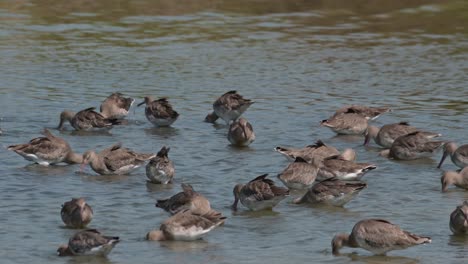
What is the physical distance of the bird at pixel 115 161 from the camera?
23.5 metres

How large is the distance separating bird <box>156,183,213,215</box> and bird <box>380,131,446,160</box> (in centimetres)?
660

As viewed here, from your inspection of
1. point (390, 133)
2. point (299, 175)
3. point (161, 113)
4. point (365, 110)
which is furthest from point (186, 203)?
point (365, 110)

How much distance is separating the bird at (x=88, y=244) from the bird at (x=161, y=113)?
35.7 ft

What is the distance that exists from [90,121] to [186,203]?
8615 mm

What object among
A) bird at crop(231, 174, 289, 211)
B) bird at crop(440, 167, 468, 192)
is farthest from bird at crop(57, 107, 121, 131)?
bird at crop(440, 167, 468, 192)

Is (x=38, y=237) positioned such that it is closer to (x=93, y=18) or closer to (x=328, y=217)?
(x=328, y=217)

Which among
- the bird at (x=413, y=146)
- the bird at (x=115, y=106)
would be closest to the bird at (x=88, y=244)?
the bird at (x=413, y=146)

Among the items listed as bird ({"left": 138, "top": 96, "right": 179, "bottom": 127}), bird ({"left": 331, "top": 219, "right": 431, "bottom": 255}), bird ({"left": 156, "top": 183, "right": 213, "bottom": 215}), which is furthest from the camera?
bird ({"left": 138, "top": 96, "right": 179, "bottom": 127})

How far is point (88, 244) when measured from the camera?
17562mm

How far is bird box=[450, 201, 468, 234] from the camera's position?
19.0m

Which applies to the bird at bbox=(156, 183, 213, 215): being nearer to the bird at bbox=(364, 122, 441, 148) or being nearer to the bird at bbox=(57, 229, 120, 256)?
the bird at bbox=(57, 229, 120, 256)

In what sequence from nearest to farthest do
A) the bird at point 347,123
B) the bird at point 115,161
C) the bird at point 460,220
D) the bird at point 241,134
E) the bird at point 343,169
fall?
the bird at point 460,220, the bird at point 343,169, the bird at point 115,161, the bird at point 241,134, the bird at point 347,123

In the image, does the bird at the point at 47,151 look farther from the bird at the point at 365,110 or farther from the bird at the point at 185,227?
the bird at the point at 365,110

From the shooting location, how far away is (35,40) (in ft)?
133
